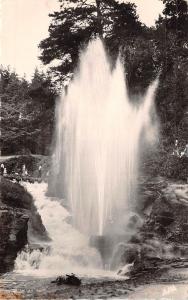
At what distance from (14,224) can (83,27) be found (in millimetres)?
11885

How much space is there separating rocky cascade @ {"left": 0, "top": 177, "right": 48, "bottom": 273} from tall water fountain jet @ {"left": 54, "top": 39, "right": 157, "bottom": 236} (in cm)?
185

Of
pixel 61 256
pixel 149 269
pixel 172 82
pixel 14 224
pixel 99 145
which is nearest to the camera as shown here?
pixel 149 269

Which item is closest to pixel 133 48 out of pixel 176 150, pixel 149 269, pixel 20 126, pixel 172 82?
pixel 172 82

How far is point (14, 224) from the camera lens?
12680 millimetres

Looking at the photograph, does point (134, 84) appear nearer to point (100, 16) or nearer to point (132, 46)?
point (132, 46)

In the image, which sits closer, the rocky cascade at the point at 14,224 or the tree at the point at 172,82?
the rocky cascade at the point at 14,224

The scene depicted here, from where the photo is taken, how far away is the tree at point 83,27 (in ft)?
70.6

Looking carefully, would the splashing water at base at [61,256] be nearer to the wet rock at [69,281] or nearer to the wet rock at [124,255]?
the wet rock at [124,255]

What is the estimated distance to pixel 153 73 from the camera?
21.3 metres

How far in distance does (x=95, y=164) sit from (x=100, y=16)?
811 centimetres

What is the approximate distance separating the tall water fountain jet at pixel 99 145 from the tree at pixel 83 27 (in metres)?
1.02

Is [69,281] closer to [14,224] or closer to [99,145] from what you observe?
[14,224]

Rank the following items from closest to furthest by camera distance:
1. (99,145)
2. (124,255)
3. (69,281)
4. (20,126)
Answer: (69,281), (124,255), (99,145), (20,126)

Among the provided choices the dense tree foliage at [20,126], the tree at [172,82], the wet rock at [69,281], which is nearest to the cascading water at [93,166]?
the tree at [172,82]
